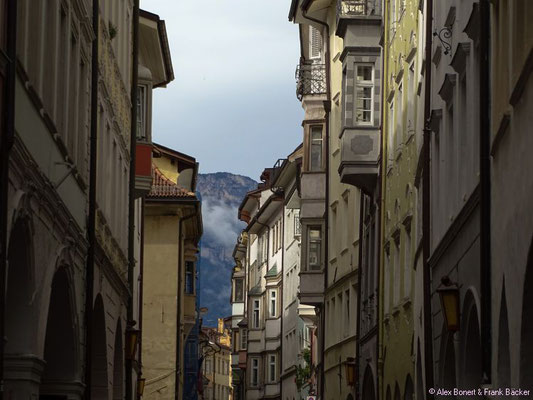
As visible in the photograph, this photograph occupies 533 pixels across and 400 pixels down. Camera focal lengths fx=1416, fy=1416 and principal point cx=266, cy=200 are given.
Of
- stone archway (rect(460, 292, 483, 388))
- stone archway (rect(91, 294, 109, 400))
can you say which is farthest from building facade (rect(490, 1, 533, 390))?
stone archway (rect(91, 294, 109, 400))

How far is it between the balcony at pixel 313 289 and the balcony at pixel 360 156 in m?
10.8

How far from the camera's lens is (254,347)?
83625 millimetres

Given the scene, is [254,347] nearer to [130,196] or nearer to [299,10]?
[299,10]

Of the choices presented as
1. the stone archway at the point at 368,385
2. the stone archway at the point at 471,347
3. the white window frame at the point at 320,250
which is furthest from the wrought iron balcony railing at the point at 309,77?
the stone archway at the point at 471,347

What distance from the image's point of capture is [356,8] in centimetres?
3644

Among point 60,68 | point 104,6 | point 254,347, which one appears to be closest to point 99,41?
point 104,6

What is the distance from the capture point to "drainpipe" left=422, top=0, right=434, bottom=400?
22297 millimetres

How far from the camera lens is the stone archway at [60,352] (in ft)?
69.6

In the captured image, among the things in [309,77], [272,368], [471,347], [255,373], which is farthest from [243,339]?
[471,347]

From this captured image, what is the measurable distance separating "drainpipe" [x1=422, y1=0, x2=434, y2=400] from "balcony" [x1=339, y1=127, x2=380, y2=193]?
436 inches

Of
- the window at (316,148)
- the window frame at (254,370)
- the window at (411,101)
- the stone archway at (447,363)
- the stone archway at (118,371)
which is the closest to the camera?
the stone archway at (447,363)

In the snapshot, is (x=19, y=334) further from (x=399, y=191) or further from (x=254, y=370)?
(x=254, y=370)

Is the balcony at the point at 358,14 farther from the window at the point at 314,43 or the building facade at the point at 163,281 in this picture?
the building facade at the point at 163,281

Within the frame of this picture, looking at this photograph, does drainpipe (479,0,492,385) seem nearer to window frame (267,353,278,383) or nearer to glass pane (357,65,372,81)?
glass pane (357,65,372,81)
